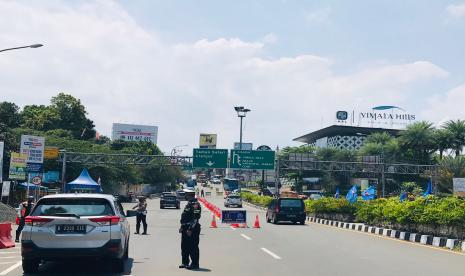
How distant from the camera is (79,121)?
97562 mm

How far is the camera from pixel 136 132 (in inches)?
6358

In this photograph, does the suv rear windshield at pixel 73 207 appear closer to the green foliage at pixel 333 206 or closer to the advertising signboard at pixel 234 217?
the advertising signboard at pixel 234 217

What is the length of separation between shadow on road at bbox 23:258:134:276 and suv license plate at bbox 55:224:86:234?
1.09 metres

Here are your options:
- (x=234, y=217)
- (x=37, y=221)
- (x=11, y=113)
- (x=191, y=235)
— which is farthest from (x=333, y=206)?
(x=11, y=113)

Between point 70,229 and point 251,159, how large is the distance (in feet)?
160

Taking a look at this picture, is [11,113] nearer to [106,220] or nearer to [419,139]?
[419,139]

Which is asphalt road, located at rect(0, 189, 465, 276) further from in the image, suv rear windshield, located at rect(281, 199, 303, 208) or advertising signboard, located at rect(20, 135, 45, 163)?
advertising signboard, located at rect(20, 135, 45, 163)

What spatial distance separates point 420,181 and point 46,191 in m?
70.9

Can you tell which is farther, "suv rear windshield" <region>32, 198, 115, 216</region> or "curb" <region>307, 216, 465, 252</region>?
"curb" <region>307, 216, 465, 252</region>

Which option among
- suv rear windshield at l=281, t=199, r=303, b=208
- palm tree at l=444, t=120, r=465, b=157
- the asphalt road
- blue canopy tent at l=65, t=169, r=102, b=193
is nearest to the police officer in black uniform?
the asphalt road

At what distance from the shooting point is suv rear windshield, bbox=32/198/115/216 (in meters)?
9.92

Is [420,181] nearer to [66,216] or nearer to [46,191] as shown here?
[46,191]

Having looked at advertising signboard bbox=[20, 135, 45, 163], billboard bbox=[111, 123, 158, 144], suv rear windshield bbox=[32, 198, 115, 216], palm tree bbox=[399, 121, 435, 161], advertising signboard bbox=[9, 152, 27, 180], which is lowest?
suv rear windshield bbox=[32, 198, 115, 216]

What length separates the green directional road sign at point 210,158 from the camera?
58.3 metres
